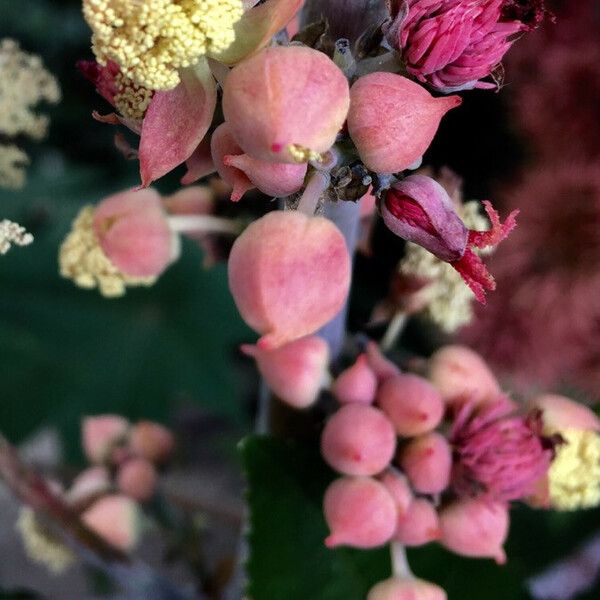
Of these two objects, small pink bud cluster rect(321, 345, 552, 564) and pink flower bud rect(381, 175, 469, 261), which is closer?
pink flower bud rect(381, 175, 469, 261)

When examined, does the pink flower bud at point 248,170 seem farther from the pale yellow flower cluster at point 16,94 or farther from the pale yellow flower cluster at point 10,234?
the pale yellow flower cluster at point 16,94

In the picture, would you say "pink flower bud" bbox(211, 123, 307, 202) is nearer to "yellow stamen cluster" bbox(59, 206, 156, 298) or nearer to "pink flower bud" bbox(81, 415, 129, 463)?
"yellow stamen cluster" bbox(59, 206, 156, 298)

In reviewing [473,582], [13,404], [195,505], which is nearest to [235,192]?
[473,582]

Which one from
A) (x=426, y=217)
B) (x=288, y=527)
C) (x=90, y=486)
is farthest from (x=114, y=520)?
(x=426, y=217)

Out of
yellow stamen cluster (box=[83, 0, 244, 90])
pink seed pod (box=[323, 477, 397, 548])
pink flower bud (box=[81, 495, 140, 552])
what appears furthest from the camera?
pink flower bud (box=[81, 495, 140, 552])

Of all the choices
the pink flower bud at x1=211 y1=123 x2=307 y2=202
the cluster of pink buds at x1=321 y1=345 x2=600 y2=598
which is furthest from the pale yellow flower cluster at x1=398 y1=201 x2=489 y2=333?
the pink flower bud at x1=211 y1=123 x2=307 y2=202

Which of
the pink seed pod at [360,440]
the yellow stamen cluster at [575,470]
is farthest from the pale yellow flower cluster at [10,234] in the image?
the yellow stamen cluster at [575,470]

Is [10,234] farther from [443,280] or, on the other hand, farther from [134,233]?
[443,280]
